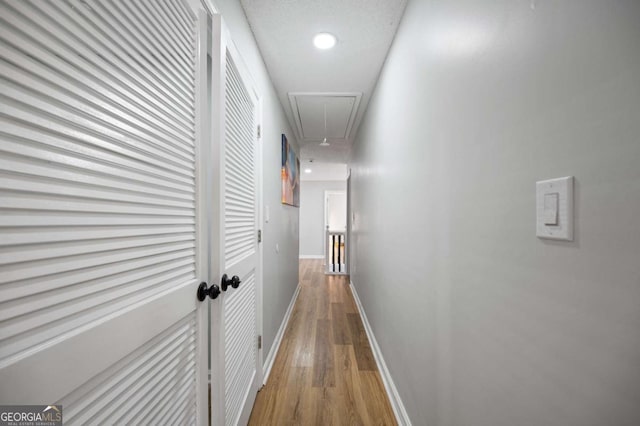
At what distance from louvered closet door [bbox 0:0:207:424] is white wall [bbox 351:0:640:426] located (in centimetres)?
94

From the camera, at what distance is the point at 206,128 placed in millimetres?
1036

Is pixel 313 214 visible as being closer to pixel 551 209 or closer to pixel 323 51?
pixel 323 51

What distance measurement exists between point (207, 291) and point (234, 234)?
41 centimetres

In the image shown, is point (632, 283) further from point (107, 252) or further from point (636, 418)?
point (107, 252)

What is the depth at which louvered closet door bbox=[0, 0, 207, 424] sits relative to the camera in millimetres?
411

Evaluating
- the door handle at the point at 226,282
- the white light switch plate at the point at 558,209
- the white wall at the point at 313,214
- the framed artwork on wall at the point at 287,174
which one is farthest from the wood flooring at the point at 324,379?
the white wall at the point at 313,214

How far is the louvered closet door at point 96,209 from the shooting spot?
411mm

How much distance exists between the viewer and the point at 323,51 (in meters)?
1.98

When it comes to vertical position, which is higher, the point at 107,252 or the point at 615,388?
the point at 107,252

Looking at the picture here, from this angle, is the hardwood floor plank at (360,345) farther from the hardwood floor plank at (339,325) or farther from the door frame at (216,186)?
the door frame at (216,186)

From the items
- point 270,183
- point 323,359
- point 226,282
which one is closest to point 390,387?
point 323,359

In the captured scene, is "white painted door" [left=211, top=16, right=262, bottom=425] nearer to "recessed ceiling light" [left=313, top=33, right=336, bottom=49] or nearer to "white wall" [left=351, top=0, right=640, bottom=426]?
"recessed ceiling light" [left=313, top=33, right=336, bottom=49]

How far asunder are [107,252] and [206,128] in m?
0.62

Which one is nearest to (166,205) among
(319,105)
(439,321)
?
(439,321)
